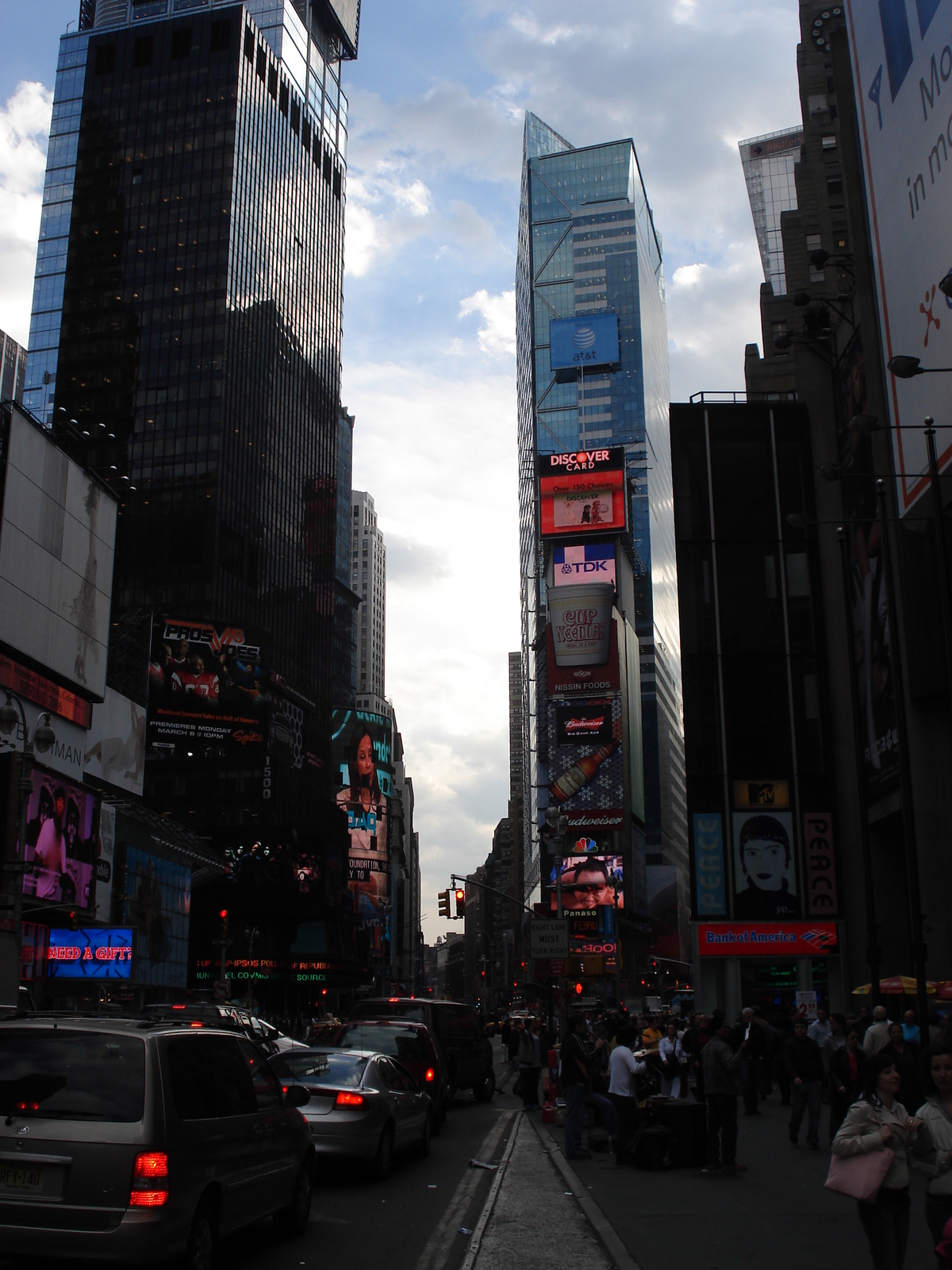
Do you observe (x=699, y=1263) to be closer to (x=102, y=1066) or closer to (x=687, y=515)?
(x=102, y=1066)

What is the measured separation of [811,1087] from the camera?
1627 centimetres

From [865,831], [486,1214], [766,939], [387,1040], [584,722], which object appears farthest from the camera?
[584,722]

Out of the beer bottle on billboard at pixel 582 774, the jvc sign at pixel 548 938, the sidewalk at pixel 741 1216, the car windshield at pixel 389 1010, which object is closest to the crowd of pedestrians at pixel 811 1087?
the sidewalk at pixel 741 1216

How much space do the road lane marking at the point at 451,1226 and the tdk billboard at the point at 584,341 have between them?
18013cm

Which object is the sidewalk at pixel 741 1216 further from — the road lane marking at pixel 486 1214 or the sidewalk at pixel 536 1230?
the road lane marking at pixel 486 1214

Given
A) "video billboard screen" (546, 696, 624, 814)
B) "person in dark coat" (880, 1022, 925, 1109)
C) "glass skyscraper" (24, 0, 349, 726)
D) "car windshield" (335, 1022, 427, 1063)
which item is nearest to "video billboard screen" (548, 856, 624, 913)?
"video billboard screen" (546, 696, 624, 814)

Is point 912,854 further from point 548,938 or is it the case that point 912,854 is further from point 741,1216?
point 741,1216

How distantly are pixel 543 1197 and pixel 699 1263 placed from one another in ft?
12.1

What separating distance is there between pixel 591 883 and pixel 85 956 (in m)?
84.7

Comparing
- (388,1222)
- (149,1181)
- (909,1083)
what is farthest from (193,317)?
(149,1181)

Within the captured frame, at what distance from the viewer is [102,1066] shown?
304 inches

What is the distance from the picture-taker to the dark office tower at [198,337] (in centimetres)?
11050

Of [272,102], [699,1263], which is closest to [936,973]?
[699,1263]

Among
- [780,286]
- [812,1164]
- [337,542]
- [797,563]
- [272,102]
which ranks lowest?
[812,1164]
